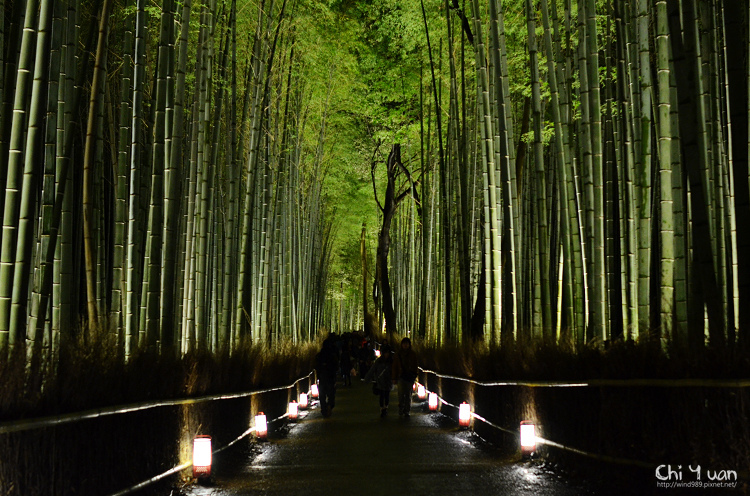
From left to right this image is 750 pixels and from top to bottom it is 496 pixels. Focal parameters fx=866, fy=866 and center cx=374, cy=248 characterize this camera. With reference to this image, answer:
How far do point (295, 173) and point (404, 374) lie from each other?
14.5 ft

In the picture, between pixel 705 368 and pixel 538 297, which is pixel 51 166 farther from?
pixel 538 297

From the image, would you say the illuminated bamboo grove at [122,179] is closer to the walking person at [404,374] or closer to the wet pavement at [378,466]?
the wet pavement at [378,466]

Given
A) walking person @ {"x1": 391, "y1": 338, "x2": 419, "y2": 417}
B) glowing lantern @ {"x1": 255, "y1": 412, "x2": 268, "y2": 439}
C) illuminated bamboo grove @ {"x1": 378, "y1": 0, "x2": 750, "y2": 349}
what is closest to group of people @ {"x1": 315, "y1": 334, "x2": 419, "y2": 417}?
walking person @ {"x1": 391, "y1": 338, "x2": 419, "y2": 417}

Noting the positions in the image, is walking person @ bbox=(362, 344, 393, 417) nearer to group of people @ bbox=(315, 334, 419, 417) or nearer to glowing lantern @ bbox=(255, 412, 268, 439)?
group of people @ bbox=(315, 334, 419, 417)

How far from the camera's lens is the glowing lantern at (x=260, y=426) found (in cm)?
777

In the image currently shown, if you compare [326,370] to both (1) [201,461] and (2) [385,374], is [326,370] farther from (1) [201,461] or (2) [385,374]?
(1) [201,461]

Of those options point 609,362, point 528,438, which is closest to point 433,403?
point 528,438

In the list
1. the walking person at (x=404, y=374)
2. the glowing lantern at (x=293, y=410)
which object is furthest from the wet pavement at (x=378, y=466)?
the walking person at (x=404, y=374)

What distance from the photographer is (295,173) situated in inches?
537

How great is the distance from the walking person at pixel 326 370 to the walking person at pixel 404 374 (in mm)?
761

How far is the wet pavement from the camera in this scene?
4758mm

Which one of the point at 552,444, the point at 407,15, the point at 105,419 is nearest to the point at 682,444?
the point at 552,444

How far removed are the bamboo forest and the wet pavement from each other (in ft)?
3.04

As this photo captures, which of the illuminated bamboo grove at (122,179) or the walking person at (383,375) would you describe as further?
the walking person at (383,375)
